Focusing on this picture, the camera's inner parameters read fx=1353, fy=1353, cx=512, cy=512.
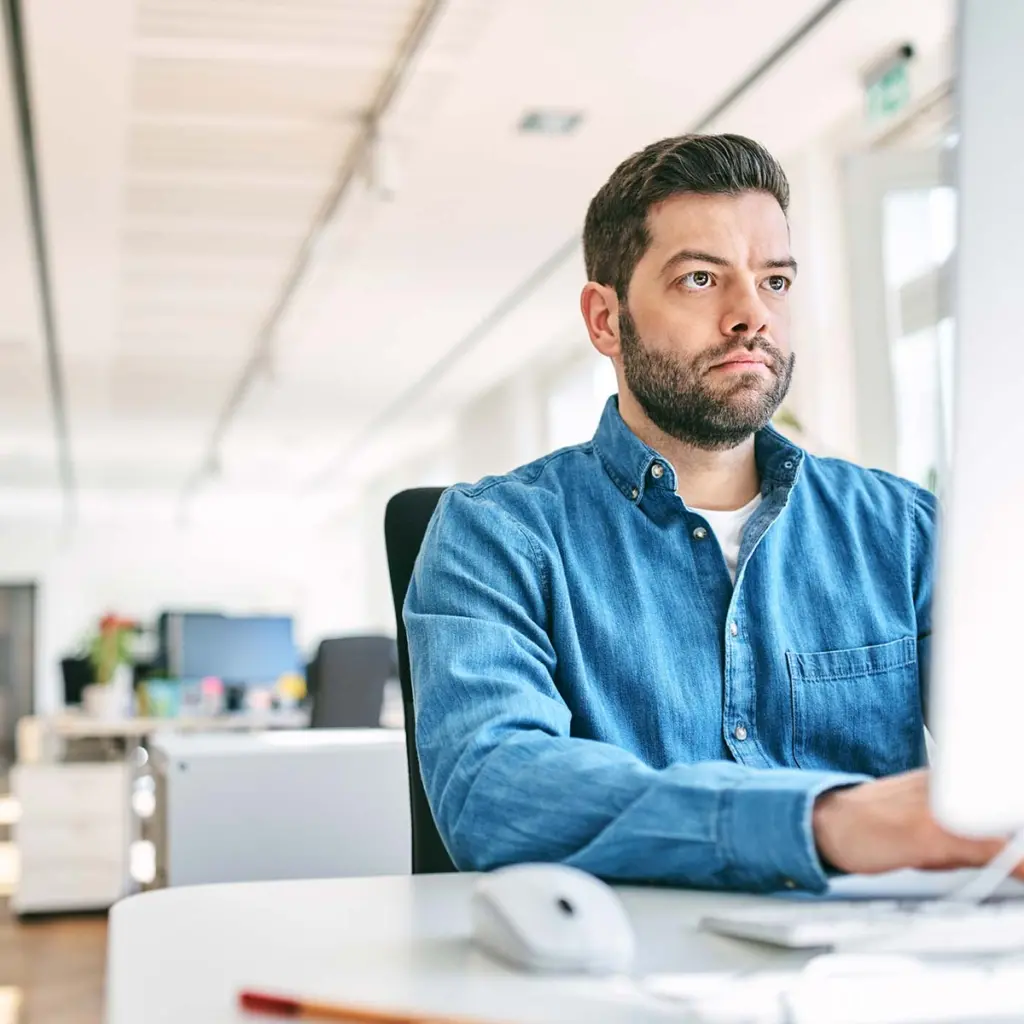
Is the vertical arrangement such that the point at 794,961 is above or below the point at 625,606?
below

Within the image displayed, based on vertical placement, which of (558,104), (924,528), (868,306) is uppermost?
(558,104)

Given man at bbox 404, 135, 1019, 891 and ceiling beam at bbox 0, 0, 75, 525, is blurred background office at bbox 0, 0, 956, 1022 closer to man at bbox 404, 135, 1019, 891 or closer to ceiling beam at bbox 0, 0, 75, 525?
ceiling beam at bbox 0, 0, 75, 525

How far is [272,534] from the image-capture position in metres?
18.1

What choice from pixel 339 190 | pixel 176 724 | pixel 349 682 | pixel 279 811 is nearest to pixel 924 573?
pixel 279 811

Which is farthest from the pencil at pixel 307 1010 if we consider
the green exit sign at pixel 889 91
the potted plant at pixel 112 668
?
the potted plant at pixel 112 668

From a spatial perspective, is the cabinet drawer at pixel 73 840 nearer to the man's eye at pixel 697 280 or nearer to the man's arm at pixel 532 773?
the man's arm at pixel 532 773

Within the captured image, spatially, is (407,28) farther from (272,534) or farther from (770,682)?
(272,534)

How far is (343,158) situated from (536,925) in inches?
199

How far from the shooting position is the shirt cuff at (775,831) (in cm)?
81

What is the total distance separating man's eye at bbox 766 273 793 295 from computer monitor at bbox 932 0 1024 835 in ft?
2.27

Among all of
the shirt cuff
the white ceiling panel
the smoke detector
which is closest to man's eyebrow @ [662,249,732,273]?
the shirt cuff

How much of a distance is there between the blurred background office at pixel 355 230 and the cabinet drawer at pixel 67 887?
0.01 m

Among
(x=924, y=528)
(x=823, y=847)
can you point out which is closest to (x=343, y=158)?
(x=924, y=528)

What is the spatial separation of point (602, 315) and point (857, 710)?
0.49 m
